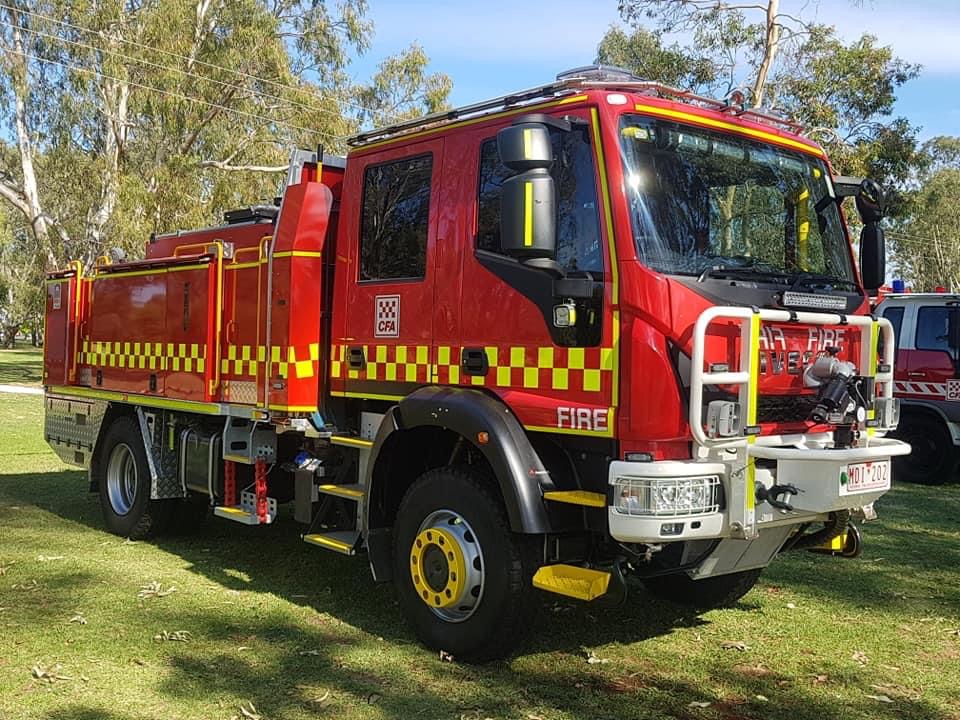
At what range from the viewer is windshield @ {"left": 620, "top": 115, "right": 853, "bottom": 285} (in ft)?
14.4

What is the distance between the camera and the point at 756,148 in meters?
5.08

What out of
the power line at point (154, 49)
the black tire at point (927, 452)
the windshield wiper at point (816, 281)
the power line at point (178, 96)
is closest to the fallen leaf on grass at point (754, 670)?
the windshield wiper at point (816, 281)

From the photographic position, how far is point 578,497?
171 inches

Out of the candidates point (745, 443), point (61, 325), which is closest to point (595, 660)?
point (745, 443)

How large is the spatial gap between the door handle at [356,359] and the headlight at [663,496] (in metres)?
2.05

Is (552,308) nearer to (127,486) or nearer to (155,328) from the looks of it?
(155,328)

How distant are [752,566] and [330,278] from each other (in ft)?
9.85

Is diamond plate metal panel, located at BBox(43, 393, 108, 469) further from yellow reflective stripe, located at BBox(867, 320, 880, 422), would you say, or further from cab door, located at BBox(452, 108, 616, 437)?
yellow reflective stripe, located at BBox(867, 320, 880, 422)

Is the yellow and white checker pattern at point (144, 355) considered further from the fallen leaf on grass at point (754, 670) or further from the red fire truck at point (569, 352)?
the fallen leaf on grass at point (754, 670)

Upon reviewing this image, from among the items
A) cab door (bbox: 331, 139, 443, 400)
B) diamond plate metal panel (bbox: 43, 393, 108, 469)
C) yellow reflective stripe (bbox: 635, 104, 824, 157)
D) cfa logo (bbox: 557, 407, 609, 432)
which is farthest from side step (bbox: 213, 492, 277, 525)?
yellow reflective stripe (bbox: 635, 104, 824, 157)

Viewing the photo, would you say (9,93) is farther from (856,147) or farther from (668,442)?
(668,442)

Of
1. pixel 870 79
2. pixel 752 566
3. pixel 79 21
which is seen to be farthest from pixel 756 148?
pixel 79 21

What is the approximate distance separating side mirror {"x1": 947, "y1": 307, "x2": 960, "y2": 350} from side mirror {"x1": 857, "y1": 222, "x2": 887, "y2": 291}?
650 cm

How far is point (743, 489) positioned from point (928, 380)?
8.29m
